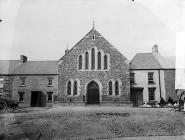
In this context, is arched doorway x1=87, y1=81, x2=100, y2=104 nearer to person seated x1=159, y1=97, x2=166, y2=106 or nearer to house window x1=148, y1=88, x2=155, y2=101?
house window x1=148, y1=88, x2=155, y2=101

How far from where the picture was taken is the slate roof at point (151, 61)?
116 feet

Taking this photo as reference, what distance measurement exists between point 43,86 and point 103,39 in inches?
508

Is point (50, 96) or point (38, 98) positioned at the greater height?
point (50, 96)

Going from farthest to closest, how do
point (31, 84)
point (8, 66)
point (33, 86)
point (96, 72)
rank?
point (8, 66) < point (31, 84) < point (33, 86) < point (96, 72)

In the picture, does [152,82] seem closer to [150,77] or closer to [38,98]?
[150,77]

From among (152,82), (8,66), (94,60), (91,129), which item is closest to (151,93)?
(152,82)

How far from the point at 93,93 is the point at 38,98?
10.6 meters

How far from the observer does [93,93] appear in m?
31.5

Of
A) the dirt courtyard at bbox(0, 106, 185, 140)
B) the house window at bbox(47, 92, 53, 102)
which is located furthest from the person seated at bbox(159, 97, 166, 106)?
the house window at bbox(47, 92, 53, 102)

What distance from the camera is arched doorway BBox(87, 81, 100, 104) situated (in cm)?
3133

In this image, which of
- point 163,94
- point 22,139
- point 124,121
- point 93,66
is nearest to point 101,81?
point 93,66

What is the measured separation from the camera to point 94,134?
12055 millimetres

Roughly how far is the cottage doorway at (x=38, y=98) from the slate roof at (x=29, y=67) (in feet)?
11.7

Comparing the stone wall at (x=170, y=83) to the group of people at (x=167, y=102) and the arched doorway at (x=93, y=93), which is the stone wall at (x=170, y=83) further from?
the arched doorway at (x=93, y=93)
